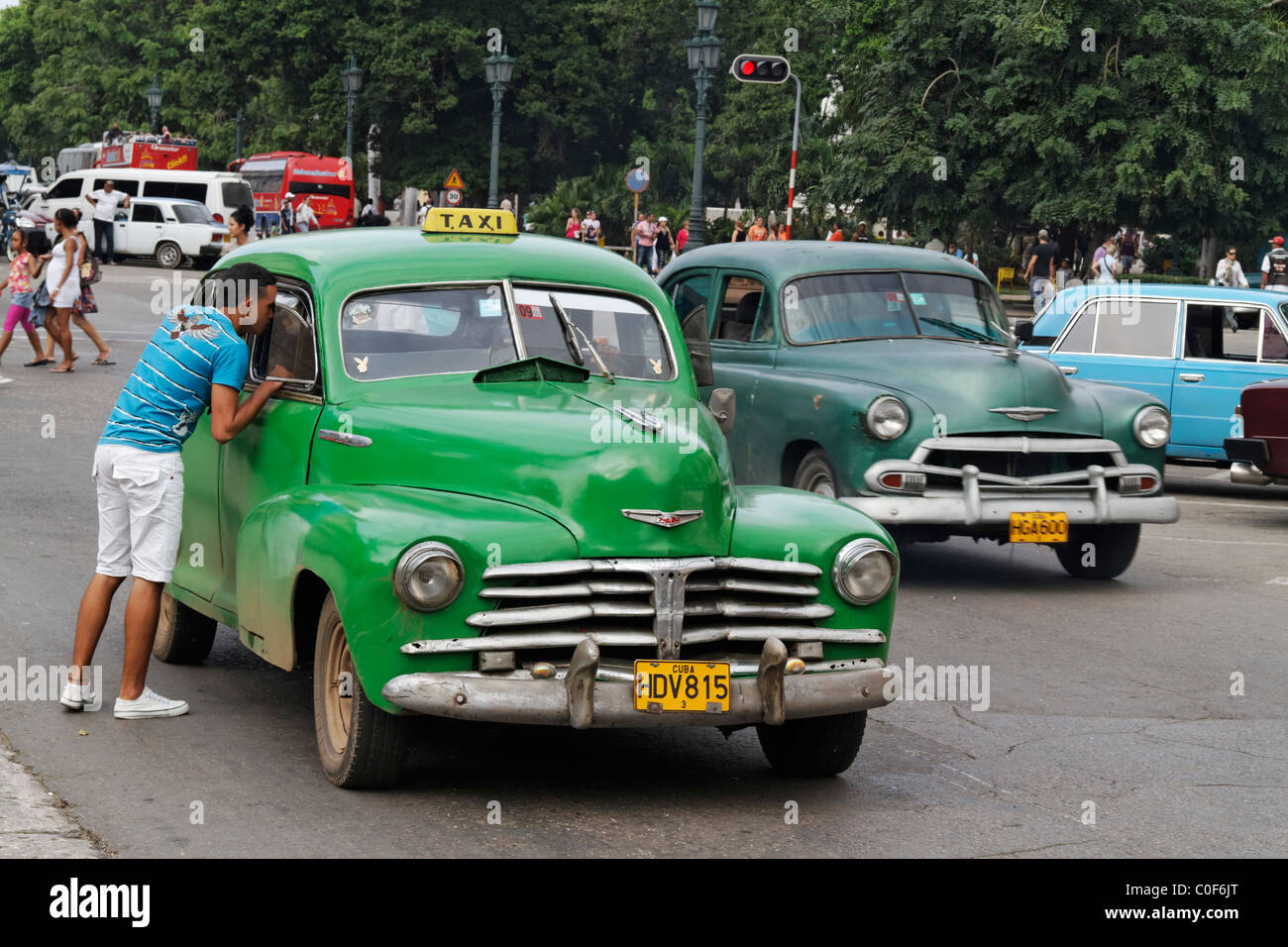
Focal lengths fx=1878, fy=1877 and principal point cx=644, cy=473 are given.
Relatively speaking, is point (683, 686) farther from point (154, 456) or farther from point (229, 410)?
point (154, 456)

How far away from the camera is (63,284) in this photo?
2047 cm

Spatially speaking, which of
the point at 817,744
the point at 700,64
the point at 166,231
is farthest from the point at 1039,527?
the point at 166,231

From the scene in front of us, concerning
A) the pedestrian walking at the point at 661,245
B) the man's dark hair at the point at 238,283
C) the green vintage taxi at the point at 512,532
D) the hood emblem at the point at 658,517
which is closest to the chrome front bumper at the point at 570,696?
the green vintage taxi at the point at 512,532

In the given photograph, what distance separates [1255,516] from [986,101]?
23.5m

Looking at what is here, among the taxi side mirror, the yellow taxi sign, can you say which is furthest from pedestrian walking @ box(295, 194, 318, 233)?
the taxi side mirror

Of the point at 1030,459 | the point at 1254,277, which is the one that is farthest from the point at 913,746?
the point at 1254,277

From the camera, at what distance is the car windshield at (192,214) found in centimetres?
4500

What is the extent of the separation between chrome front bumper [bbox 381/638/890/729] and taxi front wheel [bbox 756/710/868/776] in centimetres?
60

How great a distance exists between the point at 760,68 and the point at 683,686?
23.1m

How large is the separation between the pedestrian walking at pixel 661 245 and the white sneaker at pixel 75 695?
36.1 meters

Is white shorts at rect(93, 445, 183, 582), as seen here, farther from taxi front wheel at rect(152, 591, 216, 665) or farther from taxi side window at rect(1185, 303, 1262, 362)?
taxi side window at rect(1185, 303, 1262, 362)

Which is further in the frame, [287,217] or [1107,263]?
[287,217]

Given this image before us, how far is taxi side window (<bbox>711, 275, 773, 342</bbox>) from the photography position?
12.3 m

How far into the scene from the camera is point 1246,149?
3719 cm
